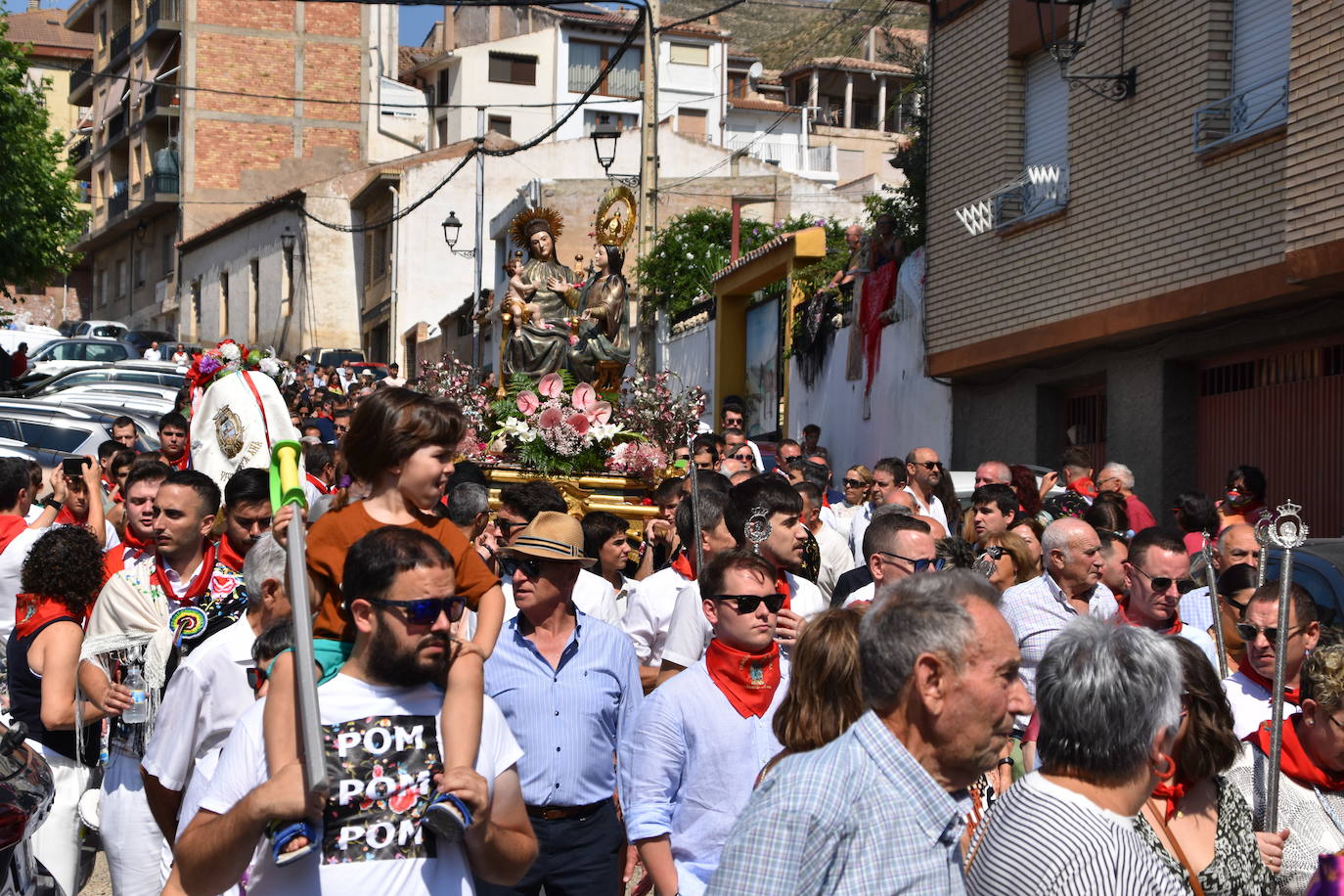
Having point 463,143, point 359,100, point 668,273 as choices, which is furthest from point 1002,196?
point 359,100

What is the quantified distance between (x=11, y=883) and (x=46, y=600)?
2.17 meters

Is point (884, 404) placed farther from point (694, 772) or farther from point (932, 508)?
point (694, 772)

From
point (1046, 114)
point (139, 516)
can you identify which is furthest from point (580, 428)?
point (1046, 114)

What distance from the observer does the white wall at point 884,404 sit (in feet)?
66.3

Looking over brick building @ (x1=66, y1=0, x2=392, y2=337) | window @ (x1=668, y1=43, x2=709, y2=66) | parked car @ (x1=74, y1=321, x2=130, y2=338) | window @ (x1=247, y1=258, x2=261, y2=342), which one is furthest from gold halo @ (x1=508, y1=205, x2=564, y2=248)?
window @ (x1=668, y1=43, x2=709, y2=66)

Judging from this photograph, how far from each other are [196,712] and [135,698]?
37.0 inches

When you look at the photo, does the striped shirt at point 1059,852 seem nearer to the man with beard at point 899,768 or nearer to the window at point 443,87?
the man with beard at point 899,768

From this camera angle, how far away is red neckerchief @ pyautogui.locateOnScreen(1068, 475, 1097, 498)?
12352 millimetres

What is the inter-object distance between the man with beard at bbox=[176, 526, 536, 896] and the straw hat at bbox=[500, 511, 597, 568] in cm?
223

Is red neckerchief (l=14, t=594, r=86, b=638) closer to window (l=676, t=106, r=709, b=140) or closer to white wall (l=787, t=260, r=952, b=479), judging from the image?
white wall (l=787, t=260, r=952, b=479)

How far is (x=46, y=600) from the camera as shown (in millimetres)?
6957

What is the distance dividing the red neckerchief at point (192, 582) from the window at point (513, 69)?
5284 cm

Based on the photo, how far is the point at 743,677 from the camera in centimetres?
559

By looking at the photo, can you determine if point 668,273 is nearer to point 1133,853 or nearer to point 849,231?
point 849,231
